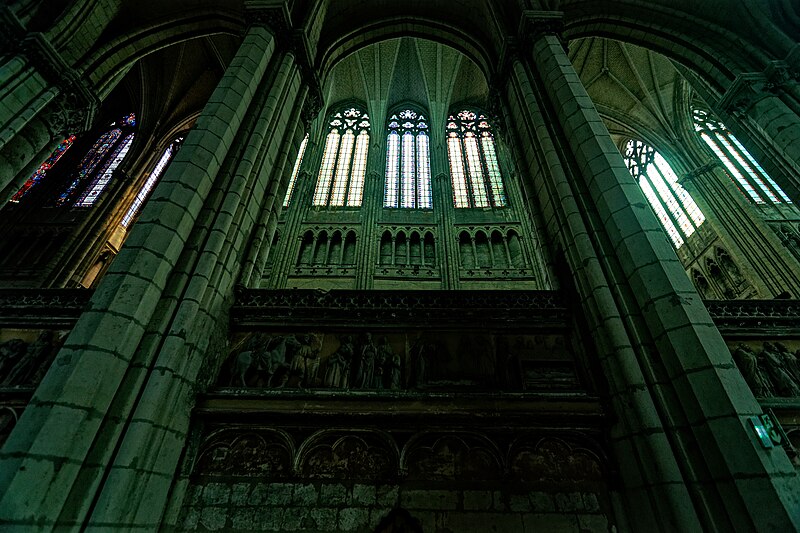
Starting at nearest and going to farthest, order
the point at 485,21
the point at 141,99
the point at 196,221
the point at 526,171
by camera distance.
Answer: the point at 196,221 → the point at 526,171 → the point at 485,21 → the point at 141,99

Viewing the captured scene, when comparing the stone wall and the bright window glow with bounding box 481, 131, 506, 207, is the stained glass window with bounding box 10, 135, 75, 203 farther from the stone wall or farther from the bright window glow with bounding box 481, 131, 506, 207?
the bright window glow with bounding box 481, 131, 506, 207

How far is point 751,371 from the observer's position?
420cm

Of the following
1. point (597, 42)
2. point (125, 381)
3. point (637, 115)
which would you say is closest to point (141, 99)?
point (125, 381)

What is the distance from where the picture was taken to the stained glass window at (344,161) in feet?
52.7

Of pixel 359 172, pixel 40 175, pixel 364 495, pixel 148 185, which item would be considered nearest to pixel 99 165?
pixel 40 175

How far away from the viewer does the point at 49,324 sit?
15.3ft

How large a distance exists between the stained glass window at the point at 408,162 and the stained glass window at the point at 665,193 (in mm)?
9615

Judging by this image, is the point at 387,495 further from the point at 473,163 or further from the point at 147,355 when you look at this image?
the point at 473,163

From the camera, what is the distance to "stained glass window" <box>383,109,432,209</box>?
52.4 ft

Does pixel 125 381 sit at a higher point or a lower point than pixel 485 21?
lower

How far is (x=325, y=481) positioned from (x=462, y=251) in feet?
38.2

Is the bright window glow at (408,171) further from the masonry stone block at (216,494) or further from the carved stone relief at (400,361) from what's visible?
the masonry stone block at (216,494)

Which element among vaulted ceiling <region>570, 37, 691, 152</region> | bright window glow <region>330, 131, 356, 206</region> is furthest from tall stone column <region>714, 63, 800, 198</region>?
bright window glow <region>330, 131, 356, 206</region>

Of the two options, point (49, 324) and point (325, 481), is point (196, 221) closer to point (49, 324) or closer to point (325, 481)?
point (49, 324)
